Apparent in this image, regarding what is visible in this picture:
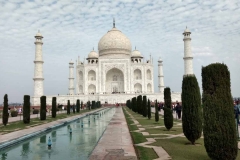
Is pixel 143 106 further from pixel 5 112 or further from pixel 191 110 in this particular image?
pixel 191 110

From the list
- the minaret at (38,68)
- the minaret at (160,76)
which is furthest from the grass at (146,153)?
the minaret at (160,76)

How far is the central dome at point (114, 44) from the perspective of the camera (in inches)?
1475

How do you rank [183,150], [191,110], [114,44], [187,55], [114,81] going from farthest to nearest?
[114,81] → [114,44] → [187,55] → [191,110] → [183,150]

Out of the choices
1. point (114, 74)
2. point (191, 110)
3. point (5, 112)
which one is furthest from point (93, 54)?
point (191, 110)

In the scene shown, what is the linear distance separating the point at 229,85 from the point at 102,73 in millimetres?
31900

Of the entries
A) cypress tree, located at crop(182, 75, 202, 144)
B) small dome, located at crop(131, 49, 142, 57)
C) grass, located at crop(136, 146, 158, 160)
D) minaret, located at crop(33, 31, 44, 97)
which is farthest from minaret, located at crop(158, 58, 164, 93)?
grass, located at crop(136, 146, 158, 160)

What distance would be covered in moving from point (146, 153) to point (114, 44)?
33.5m

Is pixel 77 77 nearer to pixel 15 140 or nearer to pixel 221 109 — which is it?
pixel 15 140

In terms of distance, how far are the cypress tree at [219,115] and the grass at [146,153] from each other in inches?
39.8

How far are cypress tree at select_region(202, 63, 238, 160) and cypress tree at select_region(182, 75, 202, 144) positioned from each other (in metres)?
1.65

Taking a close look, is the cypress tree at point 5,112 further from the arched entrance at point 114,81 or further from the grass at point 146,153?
the arched entrance at point 114,81

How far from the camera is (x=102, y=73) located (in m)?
35.6

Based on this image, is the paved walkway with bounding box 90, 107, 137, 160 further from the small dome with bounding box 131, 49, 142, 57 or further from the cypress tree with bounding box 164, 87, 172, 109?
the small dome with bounding box 131, 49, 142, 57

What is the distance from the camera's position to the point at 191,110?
5805 millimetres
